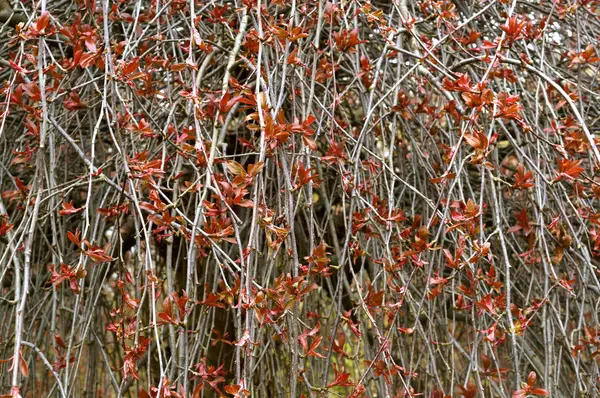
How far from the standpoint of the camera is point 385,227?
144 cm

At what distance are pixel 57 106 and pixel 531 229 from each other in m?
1.25

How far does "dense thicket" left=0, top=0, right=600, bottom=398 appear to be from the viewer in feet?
3.89

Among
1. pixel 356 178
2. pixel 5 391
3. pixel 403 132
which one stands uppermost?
pixel 356 178

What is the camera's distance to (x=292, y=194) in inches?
50.5

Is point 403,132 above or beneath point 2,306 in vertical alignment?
above

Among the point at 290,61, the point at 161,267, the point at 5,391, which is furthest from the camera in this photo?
the point at 161,267

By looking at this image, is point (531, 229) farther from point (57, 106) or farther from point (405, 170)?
point (57, 106)

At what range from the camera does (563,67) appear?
2260 mm

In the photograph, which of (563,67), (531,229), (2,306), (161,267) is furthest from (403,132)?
(2,306)

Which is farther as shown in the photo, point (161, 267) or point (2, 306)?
point (161, 267)

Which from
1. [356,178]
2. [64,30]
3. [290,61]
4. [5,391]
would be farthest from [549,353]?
[5,391]

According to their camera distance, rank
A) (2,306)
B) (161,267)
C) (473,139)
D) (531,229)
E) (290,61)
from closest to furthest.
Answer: (473,139) < (290,61) < (531,229) < (2,306) < (161,267)

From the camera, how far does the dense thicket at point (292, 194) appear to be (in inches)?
46.6

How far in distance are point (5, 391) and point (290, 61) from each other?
1145 mm
